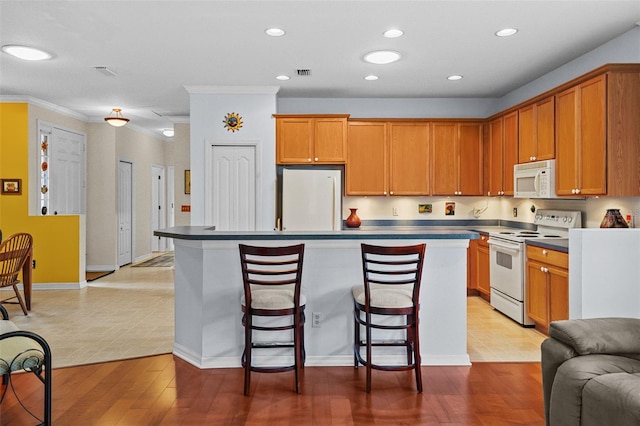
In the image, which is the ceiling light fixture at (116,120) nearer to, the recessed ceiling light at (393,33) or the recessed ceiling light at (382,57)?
the recessed ceiling light at (382,57)

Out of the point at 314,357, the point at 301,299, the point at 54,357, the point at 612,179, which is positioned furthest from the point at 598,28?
the point at 54,357

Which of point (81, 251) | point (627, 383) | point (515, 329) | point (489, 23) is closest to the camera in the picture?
point (627, 383)

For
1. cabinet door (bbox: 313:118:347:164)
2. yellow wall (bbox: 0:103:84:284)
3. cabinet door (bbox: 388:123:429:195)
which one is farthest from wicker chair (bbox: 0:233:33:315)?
cabinet door (bbox: 388:123:429:195)

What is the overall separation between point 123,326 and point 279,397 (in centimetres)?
248

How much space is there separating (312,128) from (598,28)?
3268mm

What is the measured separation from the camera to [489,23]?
3889mm

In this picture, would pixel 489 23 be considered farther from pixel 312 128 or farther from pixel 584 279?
pixel 312 128

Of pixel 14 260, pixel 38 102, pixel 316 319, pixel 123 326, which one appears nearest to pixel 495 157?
pixel 316 319

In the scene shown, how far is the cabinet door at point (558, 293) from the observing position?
4.10 m

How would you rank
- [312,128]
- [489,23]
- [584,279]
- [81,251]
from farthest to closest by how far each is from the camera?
[81,251]
[312,128]
[489,23]
[584,279]

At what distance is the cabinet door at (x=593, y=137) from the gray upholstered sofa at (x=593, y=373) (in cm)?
195

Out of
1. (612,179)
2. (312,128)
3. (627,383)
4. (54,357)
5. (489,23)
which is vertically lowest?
(54,357)

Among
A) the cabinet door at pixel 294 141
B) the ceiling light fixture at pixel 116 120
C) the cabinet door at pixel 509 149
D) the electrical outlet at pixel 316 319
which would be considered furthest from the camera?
the ceiling light fixture at pixel 116 120

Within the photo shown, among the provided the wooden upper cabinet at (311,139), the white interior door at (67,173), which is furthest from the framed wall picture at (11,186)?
the wooden upper cabinet at (311,139)
